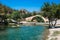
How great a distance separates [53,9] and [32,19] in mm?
62800

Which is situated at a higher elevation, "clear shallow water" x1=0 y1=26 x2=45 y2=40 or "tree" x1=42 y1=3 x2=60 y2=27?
"tree" x1=42 y1=3 x2=60 y2=27

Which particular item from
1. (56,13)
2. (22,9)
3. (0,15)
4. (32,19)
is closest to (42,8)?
(56,13)

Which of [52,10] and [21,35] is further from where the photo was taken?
[52,10]

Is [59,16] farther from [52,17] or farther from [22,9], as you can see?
[22,9]

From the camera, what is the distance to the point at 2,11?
248ft

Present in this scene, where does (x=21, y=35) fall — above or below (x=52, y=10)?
below

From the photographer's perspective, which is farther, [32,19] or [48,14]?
[32,19]

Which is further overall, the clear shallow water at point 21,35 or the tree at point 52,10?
the tree at point 52,10

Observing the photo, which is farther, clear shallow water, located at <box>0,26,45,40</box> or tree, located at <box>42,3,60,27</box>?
tree, located at <box>42,3,60,27</box>

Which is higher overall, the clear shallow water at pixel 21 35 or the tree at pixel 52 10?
the tree at pixel 52 10

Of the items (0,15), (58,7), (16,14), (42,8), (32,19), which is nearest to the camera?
(58,7)

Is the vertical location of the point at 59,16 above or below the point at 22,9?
below

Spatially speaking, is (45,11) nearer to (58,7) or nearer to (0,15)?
(58,7)

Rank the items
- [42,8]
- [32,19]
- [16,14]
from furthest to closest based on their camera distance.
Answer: [32,19] → [16,14] → [42,8]
